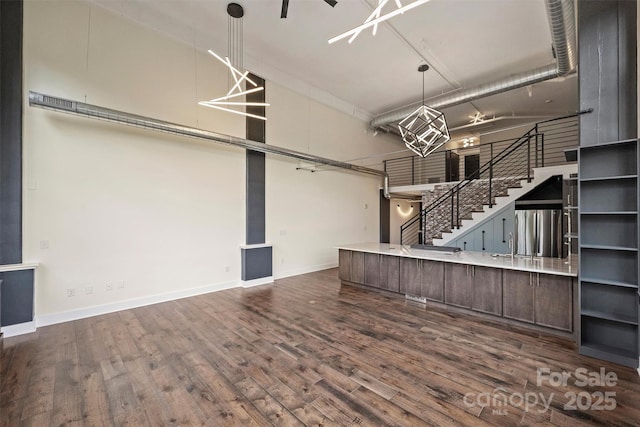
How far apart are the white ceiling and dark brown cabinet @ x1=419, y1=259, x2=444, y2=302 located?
4321 millimetres

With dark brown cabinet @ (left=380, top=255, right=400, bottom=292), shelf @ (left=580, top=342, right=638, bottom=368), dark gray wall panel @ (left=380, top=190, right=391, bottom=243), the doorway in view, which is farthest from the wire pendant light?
the doorway

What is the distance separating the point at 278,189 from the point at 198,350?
165 inches

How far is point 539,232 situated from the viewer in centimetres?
591

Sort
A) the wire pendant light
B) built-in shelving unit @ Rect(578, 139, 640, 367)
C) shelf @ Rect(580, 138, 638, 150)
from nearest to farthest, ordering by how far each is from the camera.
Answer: shelf @ Rect(580, 138, 638, 150), built-in shelving unit @ Rect(578, 139, 640, 367), the wire pendant light

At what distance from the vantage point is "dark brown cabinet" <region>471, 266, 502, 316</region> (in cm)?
383

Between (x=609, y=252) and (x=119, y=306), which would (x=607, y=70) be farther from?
(x=119, y=306)

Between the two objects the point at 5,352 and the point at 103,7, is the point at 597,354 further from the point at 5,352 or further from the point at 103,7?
the point at 103,7

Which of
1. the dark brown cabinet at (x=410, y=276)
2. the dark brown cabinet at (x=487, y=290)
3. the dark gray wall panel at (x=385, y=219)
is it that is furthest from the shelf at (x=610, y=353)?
the dark gray wall panel at (x=385, y=219)

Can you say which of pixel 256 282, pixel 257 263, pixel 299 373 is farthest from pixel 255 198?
pixel 299 373

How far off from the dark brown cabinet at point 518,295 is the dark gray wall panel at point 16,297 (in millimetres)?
6581

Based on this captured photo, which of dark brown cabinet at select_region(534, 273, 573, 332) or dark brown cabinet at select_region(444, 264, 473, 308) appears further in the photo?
dark brown cabinet at select_region(444, 264, 473, 308)

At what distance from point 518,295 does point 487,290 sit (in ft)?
1.23

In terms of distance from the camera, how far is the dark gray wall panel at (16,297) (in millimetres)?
3447

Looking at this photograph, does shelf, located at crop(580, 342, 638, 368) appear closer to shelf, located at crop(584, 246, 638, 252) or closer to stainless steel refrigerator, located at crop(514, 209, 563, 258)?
shelf, located at crop(584, 246, 638, 252)
